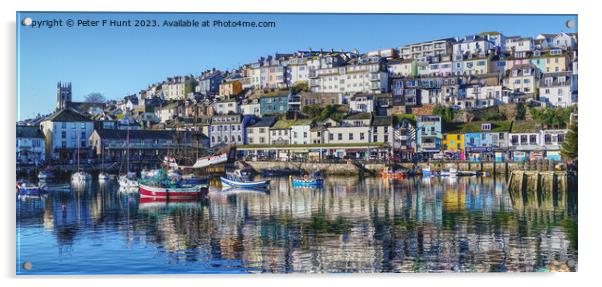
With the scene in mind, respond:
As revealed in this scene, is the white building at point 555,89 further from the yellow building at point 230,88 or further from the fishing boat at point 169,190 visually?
the fishing boat at point 169,190

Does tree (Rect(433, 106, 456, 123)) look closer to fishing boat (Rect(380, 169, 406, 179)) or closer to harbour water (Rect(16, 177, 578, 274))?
fishing boat (Rect(380, 169, 406, 179))

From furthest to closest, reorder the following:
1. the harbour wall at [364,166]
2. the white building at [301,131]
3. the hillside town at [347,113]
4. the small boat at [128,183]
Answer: the harbour wall at [364,166], the white building at [301,131], the small boat at [128,183], the hillside town at [347,113]

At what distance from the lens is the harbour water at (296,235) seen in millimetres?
8070

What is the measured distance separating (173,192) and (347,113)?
250 inches

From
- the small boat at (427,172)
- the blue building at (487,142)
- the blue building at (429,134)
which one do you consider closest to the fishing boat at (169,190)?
the blue building at (429,134)

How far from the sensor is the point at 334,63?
16938 millimetres

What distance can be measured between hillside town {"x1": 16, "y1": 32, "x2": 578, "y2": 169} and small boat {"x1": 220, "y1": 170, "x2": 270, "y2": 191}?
0.71 m

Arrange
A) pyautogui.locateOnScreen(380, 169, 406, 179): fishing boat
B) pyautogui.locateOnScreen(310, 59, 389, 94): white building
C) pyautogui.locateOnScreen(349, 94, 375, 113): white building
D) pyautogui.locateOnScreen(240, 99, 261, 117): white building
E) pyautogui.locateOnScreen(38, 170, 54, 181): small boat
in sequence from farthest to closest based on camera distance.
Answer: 1. pyautogui.locateOnScreen(380, 169, 406, 179): fishing boat
2. pyautogui.locateOnScreen(349, 94, 375, 113): white building
3. pyautogui.locateOnScreen(310, 59, 389, 94): white building
4. pyautogui.locateOnScreen(240, 99, 261, 117): white building
5. pyautogui.locateOnScreen(38, 170, 54, 181): small boat

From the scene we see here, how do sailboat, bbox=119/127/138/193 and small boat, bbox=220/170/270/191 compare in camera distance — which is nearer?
sailboat, bbox=119/127/138/193

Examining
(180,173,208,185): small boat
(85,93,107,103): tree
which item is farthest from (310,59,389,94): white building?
(85,93,107,103): tree

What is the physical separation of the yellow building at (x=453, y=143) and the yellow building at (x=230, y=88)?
7.09 meters

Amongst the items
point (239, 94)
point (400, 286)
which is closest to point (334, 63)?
point (239, 94)

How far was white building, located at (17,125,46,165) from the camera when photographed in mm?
8773

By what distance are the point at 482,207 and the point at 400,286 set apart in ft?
19.1
